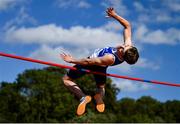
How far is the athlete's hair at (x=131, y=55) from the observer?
10039mm

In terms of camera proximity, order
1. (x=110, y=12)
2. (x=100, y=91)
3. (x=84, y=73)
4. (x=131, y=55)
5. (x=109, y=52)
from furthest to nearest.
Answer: (x=110, y=12) < (x=100, y=91) < (x=84, y=73) < (x=109, y=52) < (x=131, y=55)

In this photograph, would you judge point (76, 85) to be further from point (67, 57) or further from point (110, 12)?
point (110, 12)

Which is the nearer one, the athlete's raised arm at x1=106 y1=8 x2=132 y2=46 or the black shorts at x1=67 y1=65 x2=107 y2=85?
the black shorts at x1=67 y1=65 x2=107 y2=85

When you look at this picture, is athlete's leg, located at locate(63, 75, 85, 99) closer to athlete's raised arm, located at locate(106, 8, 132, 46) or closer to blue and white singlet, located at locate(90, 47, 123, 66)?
blue and white singlet, located at locate(90, 47, 123, 66)

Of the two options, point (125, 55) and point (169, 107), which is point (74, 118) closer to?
point (169, 107)

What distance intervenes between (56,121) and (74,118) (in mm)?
2899

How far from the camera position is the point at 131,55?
10.0m

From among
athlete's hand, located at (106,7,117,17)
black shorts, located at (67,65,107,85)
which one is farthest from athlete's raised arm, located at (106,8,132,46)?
black shorts, located at (67,65,107,85)

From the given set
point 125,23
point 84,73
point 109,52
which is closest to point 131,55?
point 109,52

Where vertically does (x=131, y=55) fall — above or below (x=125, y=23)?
below

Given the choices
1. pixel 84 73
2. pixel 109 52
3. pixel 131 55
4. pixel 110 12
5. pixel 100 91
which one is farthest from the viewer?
pixel 110 12

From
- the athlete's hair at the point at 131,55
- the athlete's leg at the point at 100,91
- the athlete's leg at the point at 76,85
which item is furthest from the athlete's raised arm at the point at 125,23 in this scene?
the athlete's leg at the point at 76,85

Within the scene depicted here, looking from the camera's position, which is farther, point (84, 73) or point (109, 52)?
point (84, 73)

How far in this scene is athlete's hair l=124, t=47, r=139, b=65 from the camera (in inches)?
395
